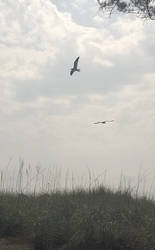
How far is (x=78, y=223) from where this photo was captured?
8727mm

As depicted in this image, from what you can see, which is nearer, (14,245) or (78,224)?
(78,224)

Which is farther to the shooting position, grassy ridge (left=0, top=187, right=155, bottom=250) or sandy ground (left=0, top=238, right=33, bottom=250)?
sandy ground (left=0, top=238, right=33, bottom=250)

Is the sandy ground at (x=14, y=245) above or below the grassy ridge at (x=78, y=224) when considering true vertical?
below

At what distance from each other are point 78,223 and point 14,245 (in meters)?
1.21

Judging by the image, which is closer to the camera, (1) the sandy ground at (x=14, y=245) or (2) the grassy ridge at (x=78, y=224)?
(2) the grassy ridge at (x=78, y=224)

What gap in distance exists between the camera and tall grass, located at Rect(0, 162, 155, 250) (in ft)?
27.7

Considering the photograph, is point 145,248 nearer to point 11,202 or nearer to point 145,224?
point 145,224

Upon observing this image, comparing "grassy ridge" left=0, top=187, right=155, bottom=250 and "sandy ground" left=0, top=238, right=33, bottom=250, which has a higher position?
"grassy ridge" left=0, top=187, right=155, bottom=250

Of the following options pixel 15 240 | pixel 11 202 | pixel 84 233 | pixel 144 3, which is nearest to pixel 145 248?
pixel 84 233

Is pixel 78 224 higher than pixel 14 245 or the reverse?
higher

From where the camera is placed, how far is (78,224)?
28.6 feet

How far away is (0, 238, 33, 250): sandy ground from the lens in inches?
353

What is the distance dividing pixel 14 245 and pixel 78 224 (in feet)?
3.97

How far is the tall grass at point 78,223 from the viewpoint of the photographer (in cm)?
844
